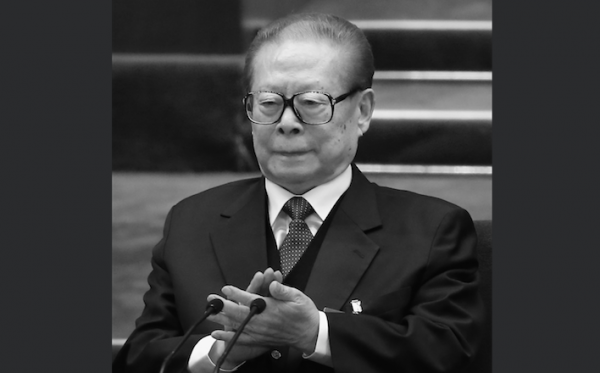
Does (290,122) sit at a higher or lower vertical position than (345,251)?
higher

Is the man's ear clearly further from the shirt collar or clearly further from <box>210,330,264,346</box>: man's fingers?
<box>210,330,264,346</box>: man's fingers

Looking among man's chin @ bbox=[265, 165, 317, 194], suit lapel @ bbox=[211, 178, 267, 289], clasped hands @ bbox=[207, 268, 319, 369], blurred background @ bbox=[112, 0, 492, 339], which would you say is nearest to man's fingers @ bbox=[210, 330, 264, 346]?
clasped hands @ bbox=[207, 268, 319, 369]

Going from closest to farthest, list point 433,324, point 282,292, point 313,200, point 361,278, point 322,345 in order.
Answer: point 282,292 < point 322,345 < point 433,324 < point 361,278 < point 313,200

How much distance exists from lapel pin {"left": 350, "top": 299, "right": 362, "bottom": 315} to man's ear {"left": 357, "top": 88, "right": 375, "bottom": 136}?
0.57 meters

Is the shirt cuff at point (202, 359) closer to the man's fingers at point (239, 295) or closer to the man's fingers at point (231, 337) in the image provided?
the man's fingers at point (231, 337)

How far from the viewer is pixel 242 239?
311 cm

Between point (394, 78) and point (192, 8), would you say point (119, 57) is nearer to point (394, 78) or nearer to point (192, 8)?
point (192, 8)

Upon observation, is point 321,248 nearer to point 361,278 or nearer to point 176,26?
point 361,278

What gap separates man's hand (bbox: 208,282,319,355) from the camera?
104 inches

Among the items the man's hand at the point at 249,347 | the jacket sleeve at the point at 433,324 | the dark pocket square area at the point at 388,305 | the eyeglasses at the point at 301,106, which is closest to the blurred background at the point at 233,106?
the jacket sleeve at the point at 433,324

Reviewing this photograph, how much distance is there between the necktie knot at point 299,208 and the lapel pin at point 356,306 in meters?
0.34

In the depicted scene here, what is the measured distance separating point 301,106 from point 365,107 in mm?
280

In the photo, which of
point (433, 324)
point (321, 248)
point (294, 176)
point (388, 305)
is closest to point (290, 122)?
point (294, 176)

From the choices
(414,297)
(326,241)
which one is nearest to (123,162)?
(326,241)
